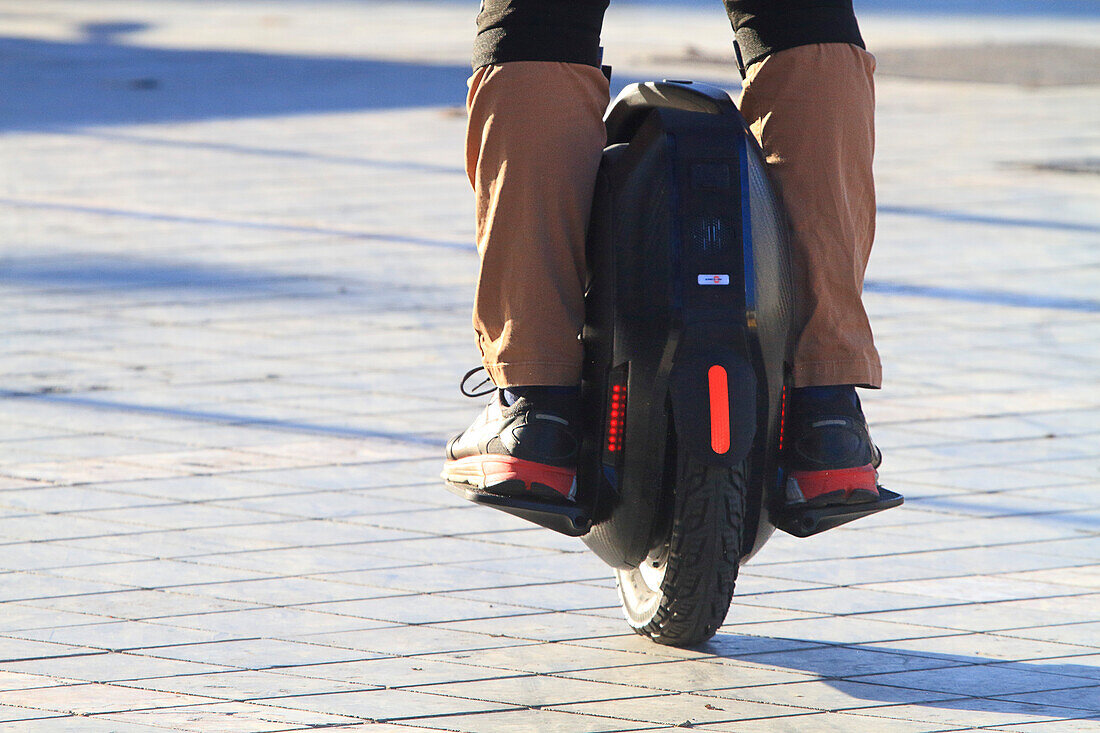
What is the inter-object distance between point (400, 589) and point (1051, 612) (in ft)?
4.80

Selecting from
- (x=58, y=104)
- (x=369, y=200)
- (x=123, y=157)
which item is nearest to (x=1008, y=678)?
(x=369, y=200)

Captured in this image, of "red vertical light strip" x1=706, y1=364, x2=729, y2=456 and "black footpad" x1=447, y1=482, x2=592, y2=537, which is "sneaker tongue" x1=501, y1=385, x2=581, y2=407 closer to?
"black footpad" x1=447, y1=482, x2=592, y2=537

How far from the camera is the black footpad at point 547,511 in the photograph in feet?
9.55

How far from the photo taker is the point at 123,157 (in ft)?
33.7

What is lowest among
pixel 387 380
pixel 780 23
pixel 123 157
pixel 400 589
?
pixel 123 157

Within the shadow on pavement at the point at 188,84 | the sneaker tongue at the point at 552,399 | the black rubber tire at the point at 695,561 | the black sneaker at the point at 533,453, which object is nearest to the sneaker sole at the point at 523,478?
the black sneaker at the point at 533,453

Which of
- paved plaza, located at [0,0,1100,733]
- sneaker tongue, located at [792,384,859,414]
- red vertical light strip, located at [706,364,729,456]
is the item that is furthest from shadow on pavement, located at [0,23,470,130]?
red vertical light strip, located at [706,364,729,456]

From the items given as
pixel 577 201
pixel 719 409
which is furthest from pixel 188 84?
pixel 719 409

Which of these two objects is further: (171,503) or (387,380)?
(387,380)

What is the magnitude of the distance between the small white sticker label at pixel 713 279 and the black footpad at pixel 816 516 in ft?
1.49

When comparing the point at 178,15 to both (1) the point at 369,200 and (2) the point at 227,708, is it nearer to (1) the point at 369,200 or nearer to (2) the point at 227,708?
(1) the point at 369,200

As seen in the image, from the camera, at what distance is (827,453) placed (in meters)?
2.92

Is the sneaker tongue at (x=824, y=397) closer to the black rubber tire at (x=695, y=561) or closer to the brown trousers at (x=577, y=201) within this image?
the brown trousers at (x=577, y=201)

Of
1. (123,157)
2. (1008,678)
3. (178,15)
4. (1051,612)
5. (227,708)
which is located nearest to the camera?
(227,708)
